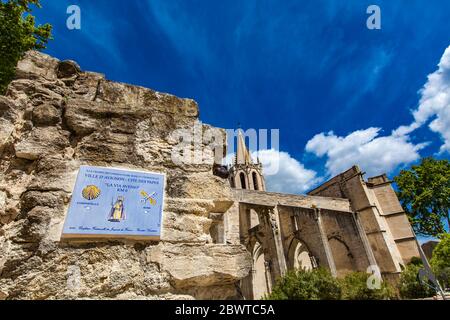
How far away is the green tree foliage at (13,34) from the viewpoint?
4149mm

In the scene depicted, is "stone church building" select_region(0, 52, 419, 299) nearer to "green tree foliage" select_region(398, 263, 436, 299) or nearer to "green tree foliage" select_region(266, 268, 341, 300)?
"green tree foliage" select_region(266, 268, 341, 300)

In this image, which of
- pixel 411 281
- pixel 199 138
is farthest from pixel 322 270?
pixel 199 138

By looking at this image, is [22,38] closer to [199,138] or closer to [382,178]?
[199,138]

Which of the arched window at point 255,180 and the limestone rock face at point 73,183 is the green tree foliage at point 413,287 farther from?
the arched window at point 255,180

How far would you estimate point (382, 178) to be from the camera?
23156 millimetres

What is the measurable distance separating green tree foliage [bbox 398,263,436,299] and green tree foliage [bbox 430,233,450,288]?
4.12 ft

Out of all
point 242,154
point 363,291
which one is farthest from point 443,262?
point 242,154

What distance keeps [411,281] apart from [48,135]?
16.3 m

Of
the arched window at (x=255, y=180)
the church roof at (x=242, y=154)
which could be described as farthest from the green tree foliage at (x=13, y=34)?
the church roof at (x=242, y=154)

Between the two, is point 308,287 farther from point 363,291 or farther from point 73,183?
point 73,183

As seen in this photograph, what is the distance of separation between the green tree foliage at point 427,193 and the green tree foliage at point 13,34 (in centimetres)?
2705

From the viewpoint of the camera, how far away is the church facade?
48.3ft

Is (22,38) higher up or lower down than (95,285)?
higher up
